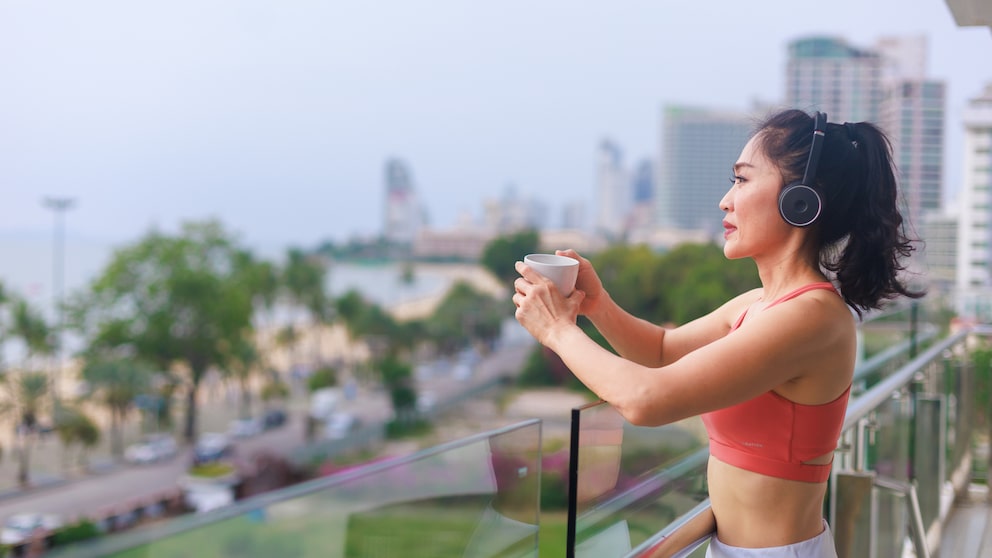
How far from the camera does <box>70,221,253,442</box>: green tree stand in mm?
42406

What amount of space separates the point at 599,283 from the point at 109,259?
4560 cm

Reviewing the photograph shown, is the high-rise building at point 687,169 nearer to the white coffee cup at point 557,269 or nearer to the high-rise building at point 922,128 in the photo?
the high-rise building at point 922,128

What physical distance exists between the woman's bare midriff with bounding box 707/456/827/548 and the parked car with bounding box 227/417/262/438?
47097 mm

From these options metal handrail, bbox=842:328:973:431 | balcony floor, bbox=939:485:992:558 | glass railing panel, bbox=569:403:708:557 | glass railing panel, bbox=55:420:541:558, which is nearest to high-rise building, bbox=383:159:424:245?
balcony floor, bbox=939:485:992:558

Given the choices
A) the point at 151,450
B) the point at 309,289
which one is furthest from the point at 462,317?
the point at 151,450

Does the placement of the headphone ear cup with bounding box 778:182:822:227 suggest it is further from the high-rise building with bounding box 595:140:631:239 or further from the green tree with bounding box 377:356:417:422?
the high-rise building with bounding box 595:140:631:239

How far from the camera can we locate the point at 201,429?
153 feet

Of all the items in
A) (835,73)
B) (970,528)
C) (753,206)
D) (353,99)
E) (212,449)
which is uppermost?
(353,99)

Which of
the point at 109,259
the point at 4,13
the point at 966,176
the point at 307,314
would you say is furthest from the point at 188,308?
the point at 4,13

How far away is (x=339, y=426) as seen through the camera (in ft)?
155

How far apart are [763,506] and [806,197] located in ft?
1.19

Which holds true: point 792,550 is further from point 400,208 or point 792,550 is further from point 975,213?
point 400,208

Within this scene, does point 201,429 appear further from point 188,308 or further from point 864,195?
point 864,195

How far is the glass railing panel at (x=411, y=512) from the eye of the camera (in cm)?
116
